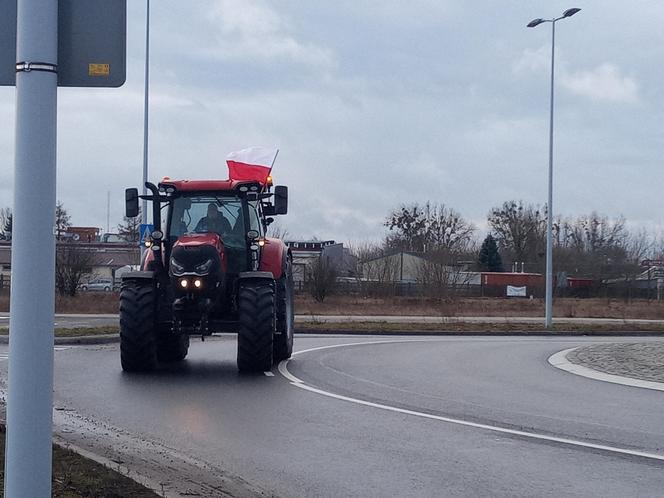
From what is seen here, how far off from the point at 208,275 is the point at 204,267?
0.45ft

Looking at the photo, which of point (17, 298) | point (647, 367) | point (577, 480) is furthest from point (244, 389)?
point (17, 298)

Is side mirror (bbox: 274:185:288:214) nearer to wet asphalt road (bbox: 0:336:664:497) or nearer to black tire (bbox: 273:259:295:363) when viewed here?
black tire (bbox: 273:259:295:363)

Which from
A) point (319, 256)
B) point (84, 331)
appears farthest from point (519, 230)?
point (84, 331)

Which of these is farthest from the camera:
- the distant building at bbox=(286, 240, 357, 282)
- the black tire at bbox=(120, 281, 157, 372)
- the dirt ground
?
the distant building at bbox=(286, 240, 357, 282)

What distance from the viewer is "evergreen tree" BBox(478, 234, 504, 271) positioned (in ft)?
282

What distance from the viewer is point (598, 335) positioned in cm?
3023

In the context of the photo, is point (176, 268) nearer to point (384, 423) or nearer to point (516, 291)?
point (384, 423)

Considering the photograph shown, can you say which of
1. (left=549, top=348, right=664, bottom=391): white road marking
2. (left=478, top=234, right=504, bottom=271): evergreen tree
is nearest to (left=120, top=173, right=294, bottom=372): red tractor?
(left=549, top=348, right=664, bottom=391): white road marking

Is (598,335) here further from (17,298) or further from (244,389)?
(17,298)

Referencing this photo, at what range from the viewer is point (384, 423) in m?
10.4

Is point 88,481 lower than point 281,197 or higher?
lower

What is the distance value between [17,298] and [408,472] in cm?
474

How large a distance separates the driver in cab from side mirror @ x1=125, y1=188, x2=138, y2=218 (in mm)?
1073

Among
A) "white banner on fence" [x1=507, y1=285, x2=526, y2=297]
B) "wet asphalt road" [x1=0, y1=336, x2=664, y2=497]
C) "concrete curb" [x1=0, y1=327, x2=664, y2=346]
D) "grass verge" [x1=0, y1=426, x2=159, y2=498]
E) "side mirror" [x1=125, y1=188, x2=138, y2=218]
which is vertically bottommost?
"concrete curb" [x1=0, y1=327, x2=664, y2=346]
